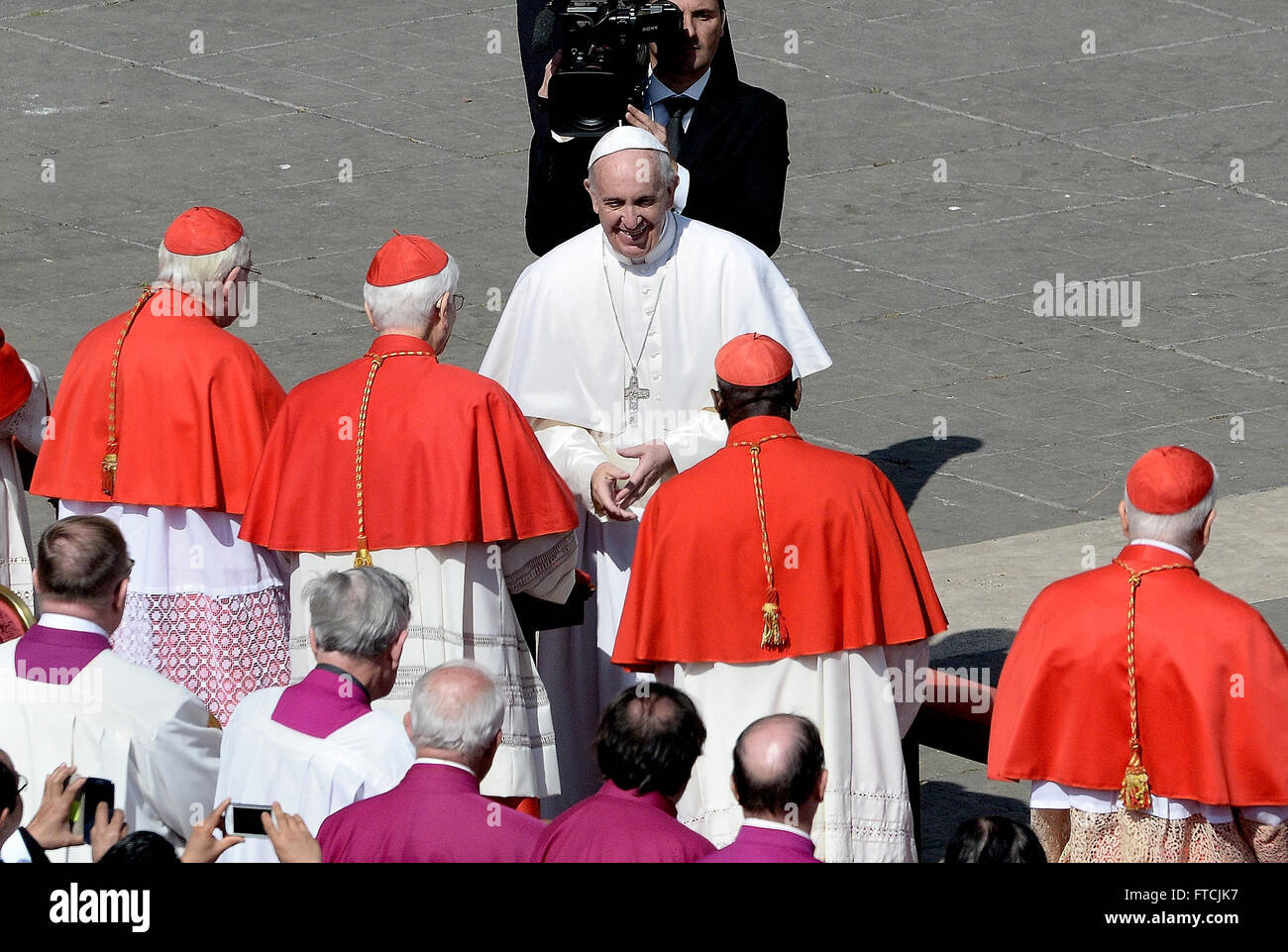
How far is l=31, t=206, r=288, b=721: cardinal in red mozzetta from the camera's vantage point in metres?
7.11

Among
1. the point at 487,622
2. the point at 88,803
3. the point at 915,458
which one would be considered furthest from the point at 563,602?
the point at 915,458

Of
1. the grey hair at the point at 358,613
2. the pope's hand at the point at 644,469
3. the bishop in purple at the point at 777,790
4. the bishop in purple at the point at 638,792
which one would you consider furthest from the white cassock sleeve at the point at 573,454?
the bishop in purple at the point at 777,790

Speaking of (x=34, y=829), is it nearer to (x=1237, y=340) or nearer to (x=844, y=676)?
(x=844, y=676)

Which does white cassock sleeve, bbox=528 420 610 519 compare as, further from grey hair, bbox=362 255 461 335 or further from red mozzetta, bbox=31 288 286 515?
red mozzetta, bbox=31 288 286 515

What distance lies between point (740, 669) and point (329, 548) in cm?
118

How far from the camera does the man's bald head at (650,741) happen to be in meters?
5.05

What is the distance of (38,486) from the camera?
7215mm

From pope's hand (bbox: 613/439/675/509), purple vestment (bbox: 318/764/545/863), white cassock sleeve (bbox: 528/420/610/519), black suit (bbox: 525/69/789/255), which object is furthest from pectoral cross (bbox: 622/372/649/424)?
purple vestment (bbox: 318/764/545/863)

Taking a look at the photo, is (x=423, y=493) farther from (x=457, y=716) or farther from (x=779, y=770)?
Result: (x=779, y=770)

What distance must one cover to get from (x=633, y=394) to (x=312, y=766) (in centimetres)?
230

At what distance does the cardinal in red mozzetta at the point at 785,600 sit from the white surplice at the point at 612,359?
1.08 meters

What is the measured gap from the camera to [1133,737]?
18.8 feet

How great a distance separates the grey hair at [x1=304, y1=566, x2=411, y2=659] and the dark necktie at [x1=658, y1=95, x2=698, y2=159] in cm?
314

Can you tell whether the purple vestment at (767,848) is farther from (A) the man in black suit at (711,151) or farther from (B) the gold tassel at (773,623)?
(A) the man in black suit at (711,151)
